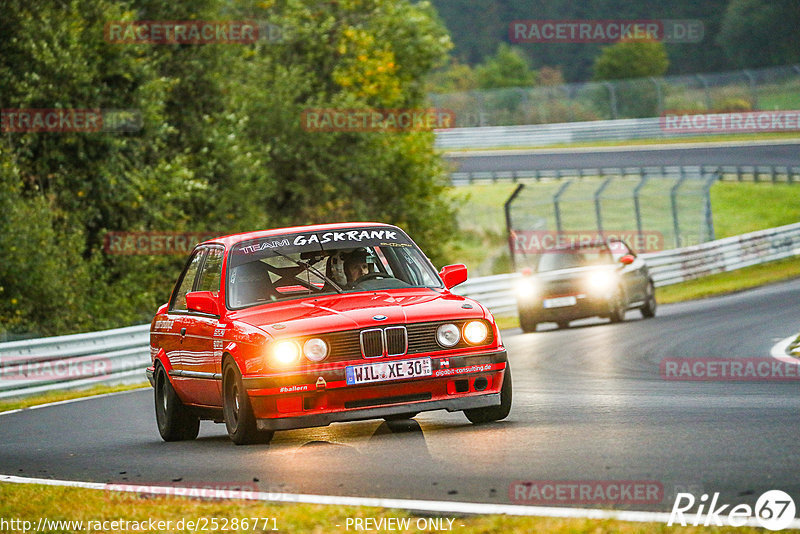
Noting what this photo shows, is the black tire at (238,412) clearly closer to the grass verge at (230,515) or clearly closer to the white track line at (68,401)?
the grass verge at (230,515)

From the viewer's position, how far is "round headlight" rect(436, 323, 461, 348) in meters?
8.90

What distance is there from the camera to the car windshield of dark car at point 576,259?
22.2 meters

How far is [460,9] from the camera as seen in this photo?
12044 centimetres

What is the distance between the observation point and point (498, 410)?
9367mm

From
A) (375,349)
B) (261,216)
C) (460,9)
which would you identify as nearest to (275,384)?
(375,349)

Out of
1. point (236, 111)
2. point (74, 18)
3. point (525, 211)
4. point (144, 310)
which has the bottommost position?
point (525, 211)

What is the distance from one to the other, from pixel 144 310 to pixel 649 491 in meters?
22.0

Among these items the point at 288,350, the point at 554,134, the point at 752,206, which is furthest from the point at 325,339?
the point at 554,134

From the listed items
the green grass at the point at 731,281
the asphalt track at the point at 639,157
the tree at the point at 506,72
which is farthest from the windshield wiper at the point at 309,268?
the tree at the point at 506,72

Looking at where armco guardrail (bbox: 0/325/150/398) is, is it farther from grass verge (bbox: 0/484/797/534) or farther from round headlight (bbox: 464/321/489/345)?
round headlight (bbox: 464/321/489/345)

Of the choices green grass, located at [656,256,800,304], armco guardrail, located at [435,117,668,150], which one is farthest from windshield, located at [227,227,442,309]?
armco guardrail, located at [435,117,668,150]

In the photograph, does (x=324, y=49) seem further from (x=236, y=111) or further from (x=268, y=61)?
(x=236, y=111)

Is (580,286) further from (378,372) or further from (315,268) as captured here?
(378,372)

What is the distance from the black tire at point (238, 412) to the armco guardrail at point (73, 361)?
8726 mm
